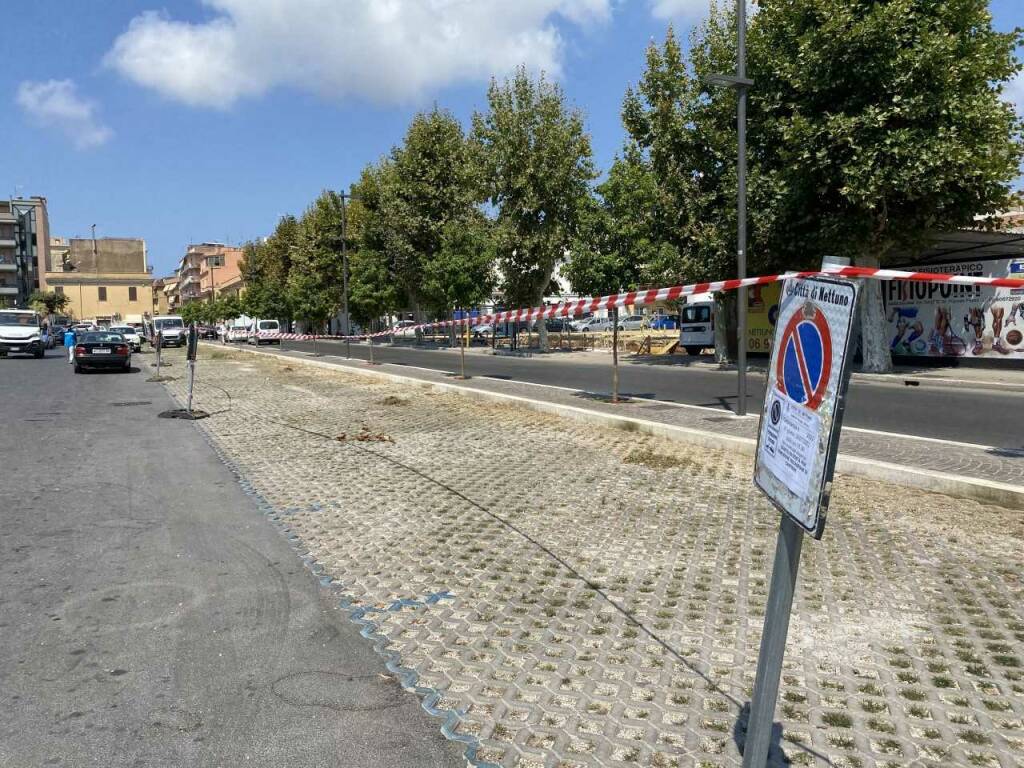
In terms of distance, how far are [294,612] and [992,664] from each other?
3723mm

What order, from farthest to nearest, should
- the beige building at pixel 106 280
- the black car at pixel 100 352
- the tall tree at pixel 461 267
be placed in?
the beige building at pixel 106 280, the tall tree at pixel 461 267, the black car at pixel 100 352

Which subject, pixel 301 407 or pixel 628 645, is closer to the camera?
pixel 628 645

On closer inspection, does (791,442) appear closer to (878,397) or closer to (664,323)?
(878,397)

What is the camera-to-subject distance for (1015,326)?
20.6 meters

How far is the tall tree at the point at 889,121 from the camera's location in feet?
56.0

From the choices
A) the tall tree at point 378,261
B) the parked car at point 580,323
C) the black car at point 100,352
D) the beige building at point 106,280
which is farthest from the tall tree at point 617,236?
the beige building at point 106,280

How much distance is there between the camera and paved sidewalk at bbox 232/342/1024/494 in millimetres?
7992

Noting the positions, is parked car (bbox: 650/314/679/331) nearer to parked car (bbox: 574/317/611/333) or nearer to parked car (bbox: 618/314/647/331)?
parked car (bbox: 618/314/647/331)

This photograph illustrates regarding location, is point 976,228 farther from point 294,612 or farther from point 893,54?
point 294,612

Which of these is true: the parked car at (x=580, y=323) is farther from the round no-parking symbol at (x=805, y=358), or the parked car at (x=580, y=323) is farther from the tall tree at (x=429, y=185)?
the round no-parking symbol at (x=805, y=358)

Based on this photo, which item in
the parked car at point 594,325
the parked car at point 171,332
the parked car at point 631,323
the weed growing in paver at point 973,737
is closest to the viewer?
the weed growing in paver at point 973,737

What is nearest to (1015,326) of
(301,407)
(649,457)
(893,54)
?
(893,54)

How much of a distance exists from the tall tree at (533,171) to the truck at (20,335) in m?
21.7

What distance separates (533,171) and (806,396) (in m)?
33.5
